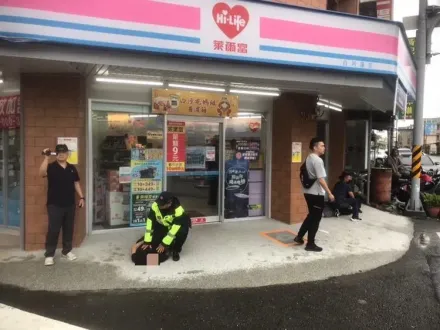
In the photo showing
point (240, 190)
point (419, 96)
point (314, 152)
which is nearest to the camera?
point (314, 152)

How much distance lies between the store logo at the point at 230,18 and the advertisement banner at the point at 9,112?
12.5ft

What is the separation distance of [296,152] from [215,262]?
315cm

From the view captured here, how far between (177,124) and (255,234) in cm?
250

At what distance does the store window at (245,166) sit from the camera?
23.5 feet

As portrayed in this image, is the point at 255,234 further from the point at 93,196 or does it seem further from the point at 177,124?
the point at 93,196

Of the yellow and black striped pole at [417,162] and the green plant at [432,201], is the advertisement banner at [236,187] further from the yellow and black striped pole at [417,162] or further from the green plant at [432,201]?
the green plant at [432,201]

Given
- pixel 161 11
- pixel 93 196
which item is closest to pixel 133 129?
pixel 93 196

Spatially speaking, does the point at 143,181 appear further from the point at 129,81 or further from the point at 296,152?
the point at 296,152

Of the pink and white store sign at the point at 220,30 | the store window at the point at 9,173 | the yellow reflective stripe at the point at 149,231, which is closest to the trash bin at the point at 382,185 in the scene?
the pink and white store sign at the point at 220,30

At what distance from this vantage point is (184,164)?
6.72 meters

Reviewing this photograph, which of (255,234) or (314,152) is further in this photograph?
(255,234)

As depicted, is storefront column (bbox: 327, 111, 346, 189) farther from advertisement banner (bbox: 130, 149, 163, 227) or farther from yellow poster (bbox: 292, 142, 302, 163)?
advertisement banner (bbox: 130, 149, 163, 227)

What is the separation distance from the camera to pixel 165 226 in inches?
192

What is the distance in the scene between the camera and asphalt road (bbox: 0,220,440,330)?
3330mm
